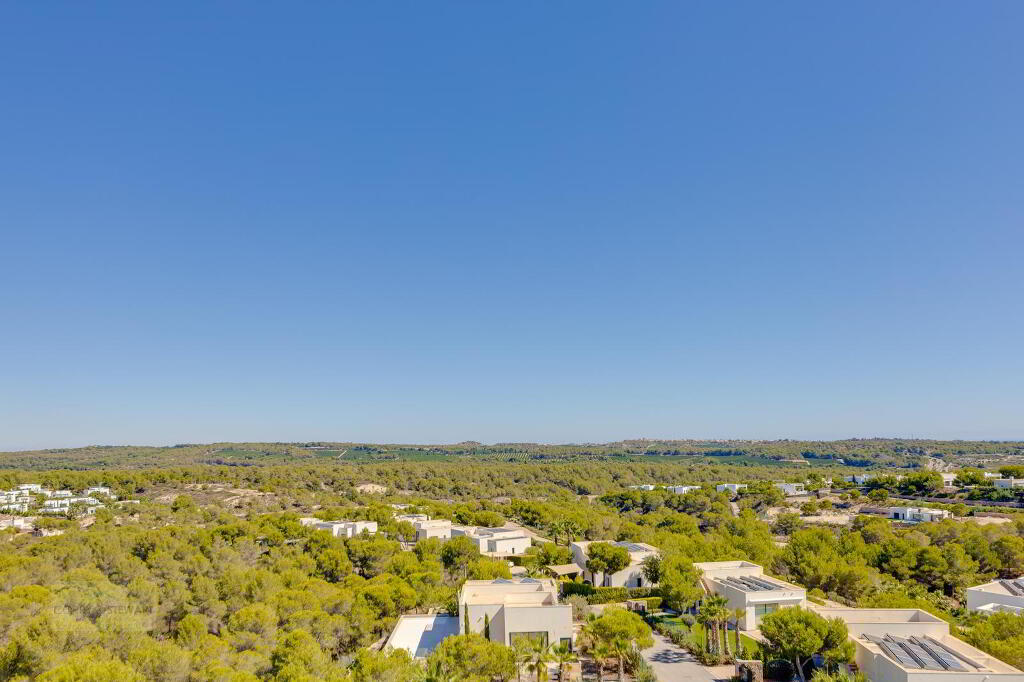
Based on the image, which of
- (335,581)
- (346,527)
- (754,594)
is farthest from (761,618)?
(346,527)

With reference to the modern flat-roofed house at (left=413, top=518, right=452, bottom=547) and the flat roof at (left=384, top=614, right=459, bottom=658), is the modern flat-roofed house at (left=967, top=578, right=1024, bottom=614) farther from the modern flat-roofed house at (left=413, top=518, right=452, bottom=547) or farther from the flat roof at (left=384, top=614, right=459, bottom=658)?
the modern flat-roofed house at (left=413, top=518, right=452, bottom=547)

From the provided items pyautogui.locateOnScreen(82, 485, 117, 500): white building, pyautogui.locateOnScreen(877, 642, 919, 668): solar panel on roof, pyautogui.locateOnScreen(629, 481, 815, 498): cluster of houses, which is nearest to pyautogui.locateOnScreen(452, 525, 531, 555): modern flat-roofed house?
pyautogui.locateOnScreen(877, 642, 919, 668): solar panel on roof

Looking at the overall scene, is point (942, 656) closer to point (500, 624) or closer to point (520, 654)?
point (520, 654)

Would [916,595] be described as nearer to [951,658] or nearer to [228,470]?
[951,658]

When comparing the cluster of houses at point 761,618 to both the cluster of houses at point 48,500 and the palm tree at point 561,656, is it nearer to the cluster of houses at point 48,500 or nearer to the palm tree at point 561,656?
the palm tree at point 561,656

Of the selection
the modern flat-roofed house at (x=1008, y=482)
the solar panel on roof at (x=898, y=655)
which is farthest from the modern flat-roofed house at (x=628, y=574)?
the modern flat-roofed house at (x=1008, y=482)
